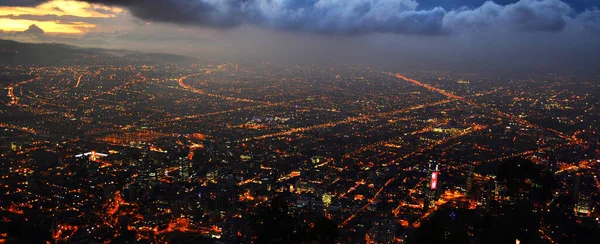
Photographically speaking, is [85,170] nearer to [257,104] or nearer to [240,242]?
[240,242]

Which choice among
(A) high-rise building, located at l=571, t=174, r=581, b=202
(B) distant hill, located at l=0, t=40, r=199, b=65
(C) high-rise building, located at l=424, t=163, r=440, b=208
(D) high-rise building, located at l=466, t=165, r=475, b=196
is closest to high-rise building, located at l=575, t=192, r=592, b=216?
(A) high-rise building, located at l=571, t=174, r=581, b=202

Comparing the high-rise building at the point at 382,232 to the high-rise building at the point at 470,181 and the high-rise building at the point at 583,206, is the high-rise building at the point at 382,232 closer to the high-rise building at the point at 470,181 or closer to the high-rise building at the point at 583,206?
the high-rise building at the point at 470,181

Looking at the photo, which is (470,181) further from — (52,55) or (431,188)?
(52,55)

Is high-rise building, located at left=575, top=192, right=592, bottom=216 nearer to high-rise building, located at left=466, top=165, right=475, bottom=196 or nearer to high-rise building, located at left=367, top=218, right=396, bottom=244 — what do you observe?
high-rise building, located at left=466, top=165, right=475, bottom=196

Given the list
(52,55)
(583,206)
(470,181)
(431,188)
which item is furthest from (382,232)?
(52,55)

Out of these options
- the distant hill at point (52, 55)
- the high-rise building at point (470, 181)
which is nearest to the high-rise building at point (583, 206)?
the high-rise building at point (470, 181)

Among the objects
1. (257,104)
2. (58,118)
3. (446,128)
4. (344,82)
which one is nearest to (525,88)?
(344,82)

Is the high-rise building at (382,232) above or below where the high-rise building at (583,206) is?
A: below

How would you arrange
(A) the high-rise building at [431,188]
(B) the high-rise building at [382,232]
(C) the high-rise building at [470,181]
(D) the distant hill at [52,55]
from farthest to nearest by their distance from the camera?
(D) the distant hill at [52,55], (C) the high-rise building at [470,181], (A) the high-rise building at [431,188], (B) the high-rise building at [382,232]
